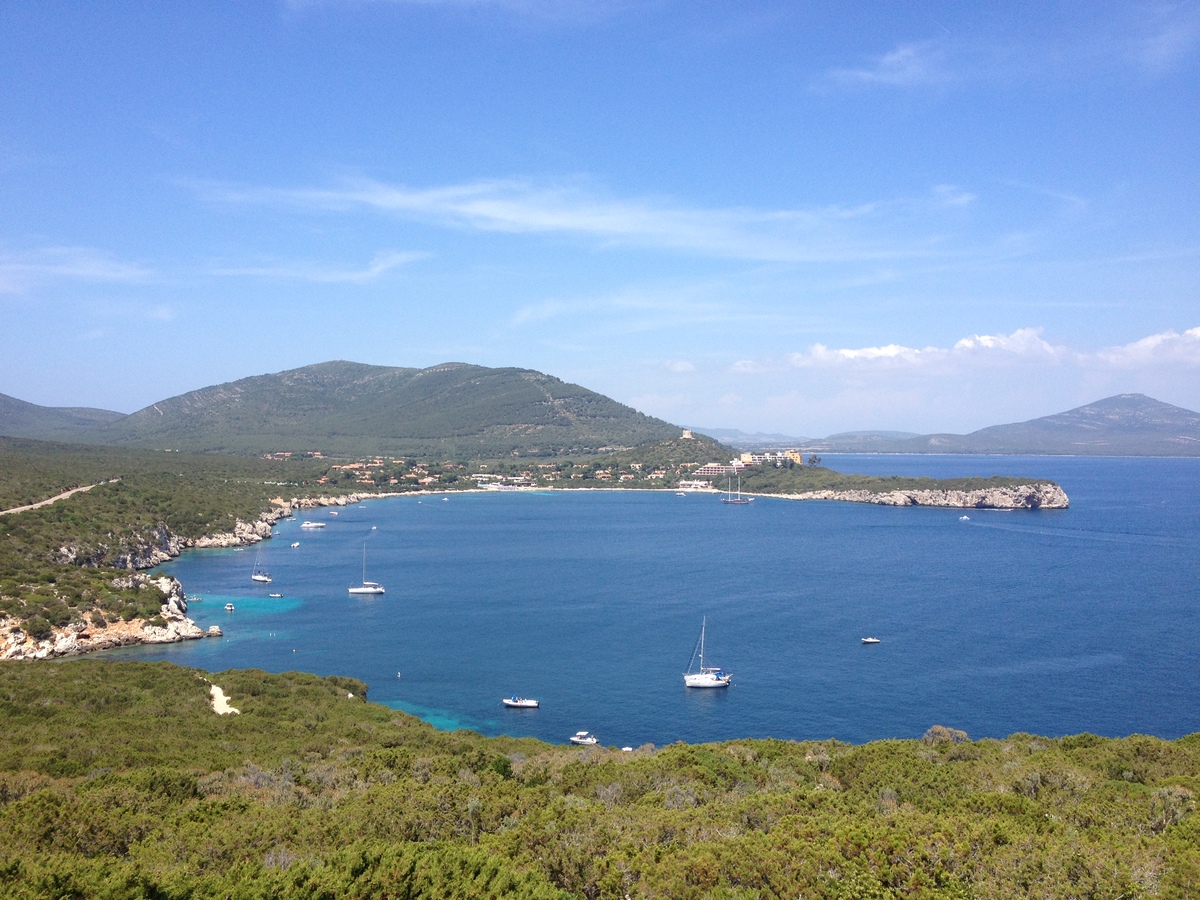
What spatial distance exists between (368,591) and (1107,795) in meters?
47.8

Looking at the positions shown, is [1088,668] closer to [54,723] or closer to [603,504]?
[54,723]

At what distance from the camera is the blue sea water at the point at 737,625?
33.6 m

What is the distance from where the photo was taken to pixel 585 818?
13.1m

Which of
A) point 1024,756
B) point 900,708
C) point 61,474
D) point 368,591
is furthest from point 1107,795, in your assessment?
point 61,474

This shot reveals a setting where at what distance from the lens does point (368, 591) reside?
56.1 meters

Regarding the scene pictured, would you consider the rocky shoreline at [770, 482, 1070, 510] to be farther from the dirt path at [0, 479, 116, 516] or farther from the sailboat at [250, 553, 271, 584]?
the dirt path at [0, 479, 116, 516]

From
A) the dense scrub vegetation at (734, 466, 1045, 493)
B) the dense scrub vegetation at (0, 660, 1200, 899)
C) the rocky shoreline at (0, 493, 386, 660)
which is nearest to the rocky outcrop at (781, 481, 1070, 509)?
the dense scrub vegetation at (734, 466, 1045, 493)

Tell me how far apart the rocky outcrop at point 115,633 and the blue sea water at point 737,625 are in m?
1.47

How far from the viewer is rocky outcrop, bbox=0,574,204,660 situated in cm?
3578

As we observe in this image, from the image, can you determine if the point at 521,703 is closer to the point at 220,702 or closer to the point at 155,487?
the point at 220,702

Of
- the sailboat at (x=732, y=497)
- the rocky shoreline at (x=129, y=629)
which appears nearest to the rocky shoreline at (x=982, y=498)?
the sailboat at (x=732, y=497)

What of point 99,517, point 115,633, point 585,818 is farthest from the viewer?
point 99,517

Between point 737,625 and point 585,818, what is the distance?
3568 centimetres

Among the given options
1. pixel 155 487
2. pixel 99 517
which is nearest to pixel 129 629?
pixel 99 517
